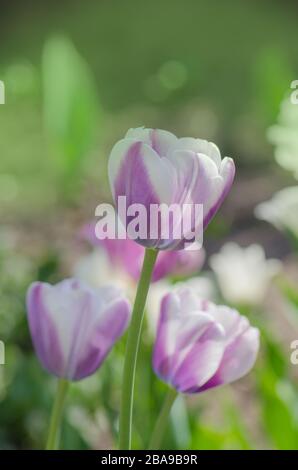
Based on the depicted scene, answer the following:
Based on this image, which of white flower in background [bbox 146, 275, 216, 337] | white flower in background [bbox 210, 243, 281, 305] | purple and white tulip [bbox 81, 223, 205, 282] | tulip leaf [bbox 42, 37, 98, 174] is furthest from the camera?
tulip leaf [bbox 42, 37, 98, 174]

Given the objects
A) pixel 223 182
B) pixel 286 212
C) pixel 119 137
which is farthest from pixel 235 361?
pixel 119 137

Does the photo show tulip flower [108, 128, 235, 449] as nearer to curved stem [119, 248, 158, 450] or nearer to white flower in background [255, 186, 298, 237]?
curved stem [119, 248, 158, 450]

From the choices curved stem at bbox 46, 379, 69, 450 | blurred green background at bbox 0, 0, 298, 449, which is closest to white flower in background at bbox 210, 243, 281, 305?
blurred green background at bbox 0, 0, 298, 449

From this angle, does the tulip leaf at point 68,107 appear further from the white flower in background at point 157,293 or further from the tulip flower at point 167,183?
the tulip flower at point 167,183

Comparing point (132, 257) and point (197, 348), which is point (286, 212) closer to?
point (132, 257)

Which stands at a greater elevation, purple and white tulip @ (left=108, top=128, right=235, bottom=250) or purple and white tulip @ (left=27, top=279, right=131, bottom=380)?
purple and white tulip @ (left=108, top=128, right=235, bottom=250)

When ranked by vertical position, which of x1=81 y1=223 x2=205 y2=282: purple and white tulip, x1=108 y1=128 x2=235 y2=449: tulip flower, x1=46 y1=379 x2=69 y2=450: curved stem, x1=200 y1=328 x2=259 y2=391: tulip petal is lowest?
x1=46 y1=379 x2=69 y2=450: curved stem
